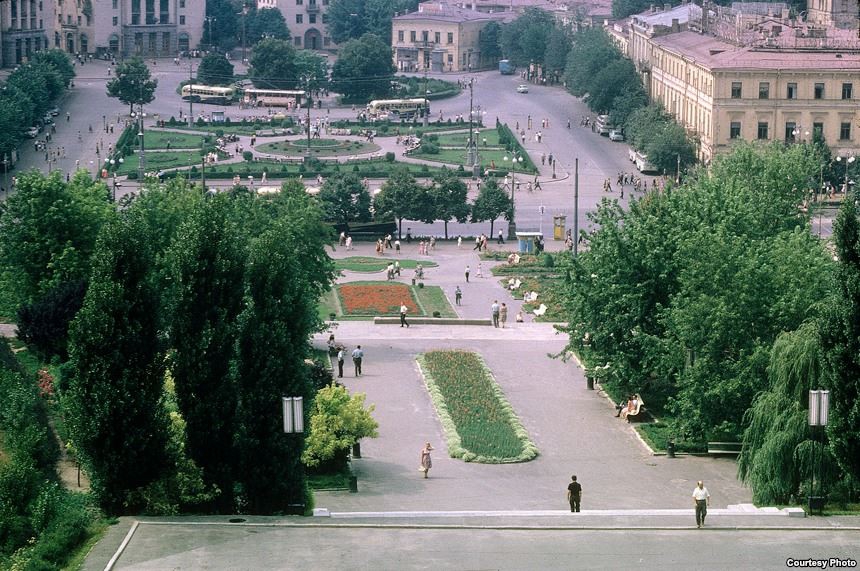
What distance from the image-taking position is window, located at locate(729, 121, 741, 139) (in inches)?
4112

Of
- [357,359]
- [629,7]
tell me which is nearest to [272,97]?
[629,7]

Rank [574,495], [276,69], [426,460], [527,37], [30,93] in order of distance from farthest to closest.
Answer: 1. [527,37]
2. [276,69]
3. [30,93]
4. [426,460]
5. [574,495]

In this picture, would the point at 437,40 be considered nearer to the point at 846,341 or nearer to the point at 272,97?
the point at 272,97

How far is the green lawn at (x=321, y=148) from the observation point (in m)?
120

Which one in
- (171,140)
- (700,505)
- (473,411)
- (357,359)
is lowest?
(473,411)

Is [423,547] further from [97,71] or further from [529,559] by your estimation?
[97,71]

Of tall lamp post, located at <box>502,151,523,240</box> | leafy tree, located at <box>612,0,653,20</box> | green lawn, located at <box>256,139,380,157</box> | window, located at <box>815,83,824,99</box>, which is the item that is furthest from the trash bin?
leafy tree, located at <box>612,0,653,20</box>

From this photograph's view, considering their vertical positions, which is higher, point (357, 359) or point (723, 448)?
point (357, 359)

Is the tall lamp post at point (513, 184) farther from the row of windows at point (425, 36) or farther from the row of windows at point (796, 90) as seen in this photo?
the row of windows at point (425, 36)

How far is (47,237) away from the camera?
59.0 metres

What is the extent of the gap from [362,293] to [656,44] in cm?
5935

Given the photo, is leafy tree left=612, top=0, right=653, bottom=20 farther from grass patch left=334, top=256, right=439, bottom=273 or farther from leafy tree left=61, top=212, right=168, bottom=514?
leafy tree left=61, top=212, right=168, bottom=514

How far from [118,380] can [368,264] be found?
46.2 metres

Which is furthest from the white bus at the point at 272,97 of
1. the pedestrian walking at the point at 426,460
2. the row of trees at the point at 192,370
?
the row of trees at the point at 192,370
